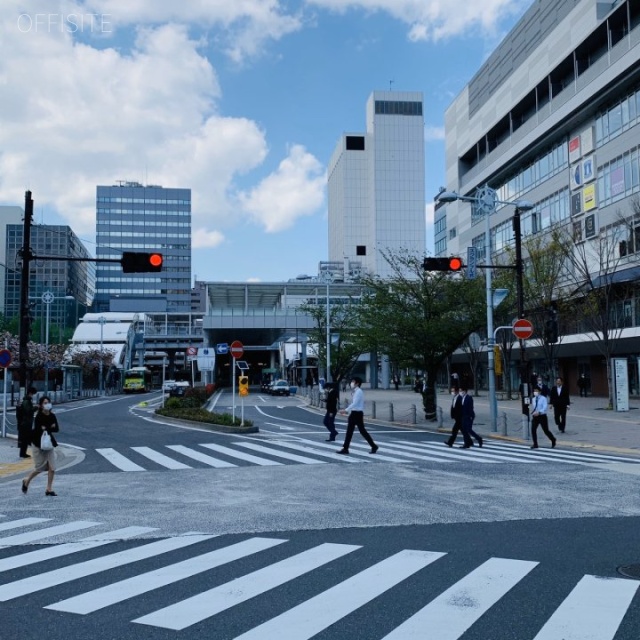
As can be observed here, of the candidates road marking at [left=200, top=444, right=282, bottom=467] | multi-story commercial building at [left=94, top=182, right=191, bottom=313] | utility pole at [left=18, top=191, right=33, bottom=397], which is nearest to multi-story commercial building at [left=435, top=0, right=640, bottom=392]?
road marking at [left=200, top=444, right=282, bottom=467]

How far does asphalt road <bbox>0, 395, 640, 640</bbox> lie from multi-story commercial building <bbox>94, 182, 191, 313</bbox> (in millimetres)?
144809

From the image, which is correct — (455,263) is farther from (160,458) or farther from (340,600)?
(340,600)

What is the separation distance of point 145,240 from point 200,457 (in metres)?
148

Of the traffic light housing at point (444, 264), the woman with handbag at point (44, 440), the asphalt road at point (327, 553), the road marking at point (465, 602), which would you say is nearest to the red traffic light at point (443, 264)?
the traffic light housing at point (444, 264)

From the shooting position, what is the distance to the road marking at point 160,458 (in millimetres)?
15516

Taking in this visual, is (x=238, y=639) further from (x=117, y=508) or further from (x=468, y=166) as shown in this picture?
(x=468, y=166)

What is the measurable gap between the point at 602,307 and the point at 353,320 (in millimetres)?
21609

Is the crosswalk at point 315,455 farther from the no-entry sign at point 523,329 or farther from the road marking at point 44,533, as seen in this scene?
the road marking at point 44,533

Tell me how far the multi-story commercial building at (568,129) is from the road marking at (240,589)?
35487 millimetres

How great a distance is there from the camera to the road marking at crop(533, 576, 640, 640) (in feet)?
16.1

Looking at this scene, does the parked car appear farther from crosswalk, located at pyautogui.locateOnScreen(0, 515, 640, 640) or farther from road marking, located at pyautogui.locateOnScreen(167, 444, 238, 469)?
crosswalk, located at pyautogui.locateOnScreen(0, 515, 640, 640)

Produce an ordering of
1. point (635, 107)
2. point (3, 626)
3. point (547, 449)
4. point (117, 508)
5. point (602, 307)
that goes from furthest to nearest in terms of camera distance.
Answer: point (635, 107) < point (602, 307) < point (547, 449) < point (117, 508) < point (3, 626)

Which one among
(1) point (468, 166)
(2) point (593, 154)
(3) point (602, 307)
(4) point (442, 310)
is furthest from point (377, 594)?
(1) point (468, 166)

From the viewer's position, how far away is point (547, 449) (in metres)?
18.6
